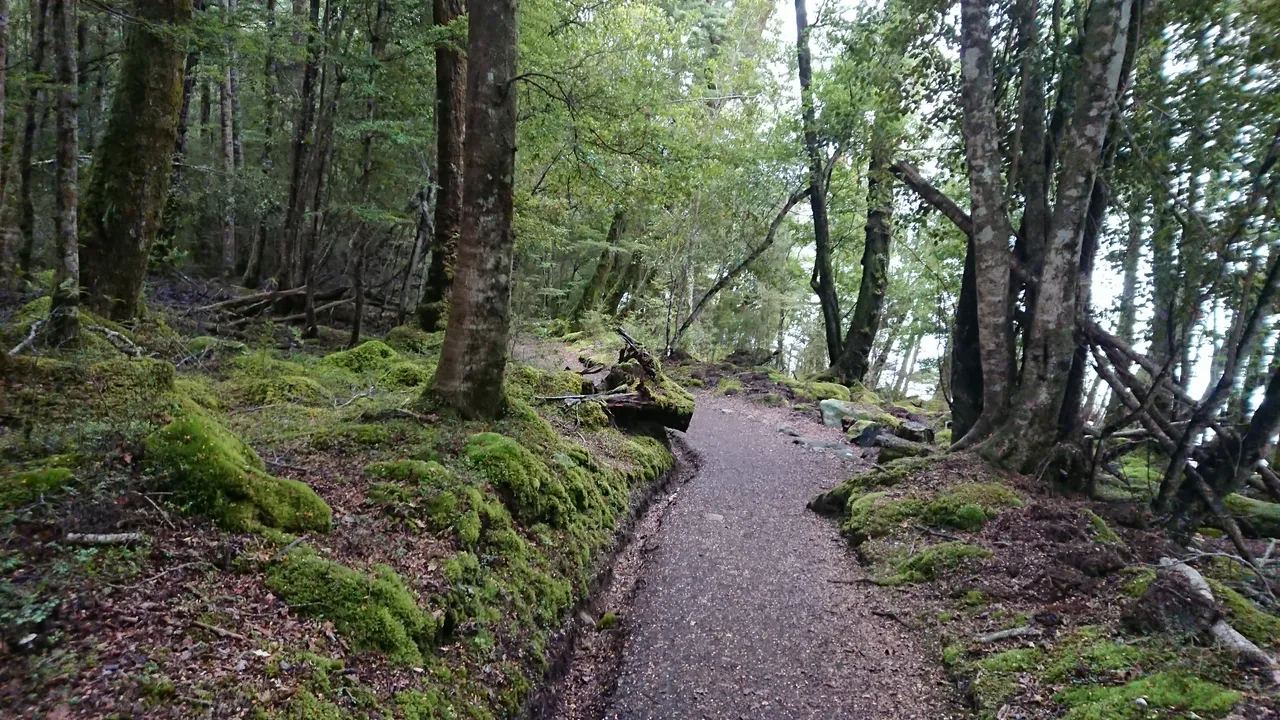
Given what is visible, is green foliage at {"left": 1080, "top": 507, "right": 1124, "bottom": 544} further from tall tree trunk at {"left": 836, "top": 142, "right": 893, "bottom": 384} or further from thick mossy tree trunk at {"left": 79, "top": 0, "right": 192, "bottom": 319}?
tall tree trunk at {"left": 836, "top": 142, "right": 893, "bottom": 384}

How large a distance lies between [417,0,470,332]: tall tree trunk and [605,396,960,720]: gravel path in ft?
20.1

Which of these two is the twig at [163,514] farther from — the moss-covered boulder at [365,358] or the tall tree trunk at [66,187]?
the moss-covered boulder at [365,358]

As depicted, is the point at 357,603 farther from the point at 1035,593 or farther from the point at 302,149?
the point at 302,149

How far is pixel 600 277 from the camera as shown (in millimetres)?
25406

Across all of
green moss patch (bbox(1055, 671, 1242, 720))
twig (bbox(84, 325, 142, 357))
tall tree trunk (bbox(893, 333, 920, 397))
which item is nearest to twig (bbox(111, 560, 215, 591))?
twig (bbox(84, 325, 142, 357))

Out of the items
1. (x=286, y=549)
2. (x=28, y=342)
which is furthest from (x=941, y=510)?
(x=28, y=342)

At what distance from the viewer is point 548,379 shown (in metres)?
10.1

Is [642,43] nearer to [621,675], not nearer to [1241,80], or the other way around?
[1241,80]

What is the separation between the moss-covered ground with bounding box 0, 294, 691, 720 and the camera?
240 cm

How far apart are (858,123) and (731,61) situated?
949 cm

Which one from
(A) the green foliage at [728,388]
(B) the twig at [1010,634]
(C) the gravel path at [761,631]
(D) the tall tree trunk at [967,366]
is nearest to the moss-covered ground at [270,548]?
(C) the gravel path at [761,631]

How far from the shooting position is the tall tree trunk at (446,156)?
10.7 meters

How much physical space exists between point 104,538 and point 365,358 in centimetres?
646

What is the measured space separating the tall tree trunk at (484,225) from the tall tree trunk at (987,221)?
643cm
